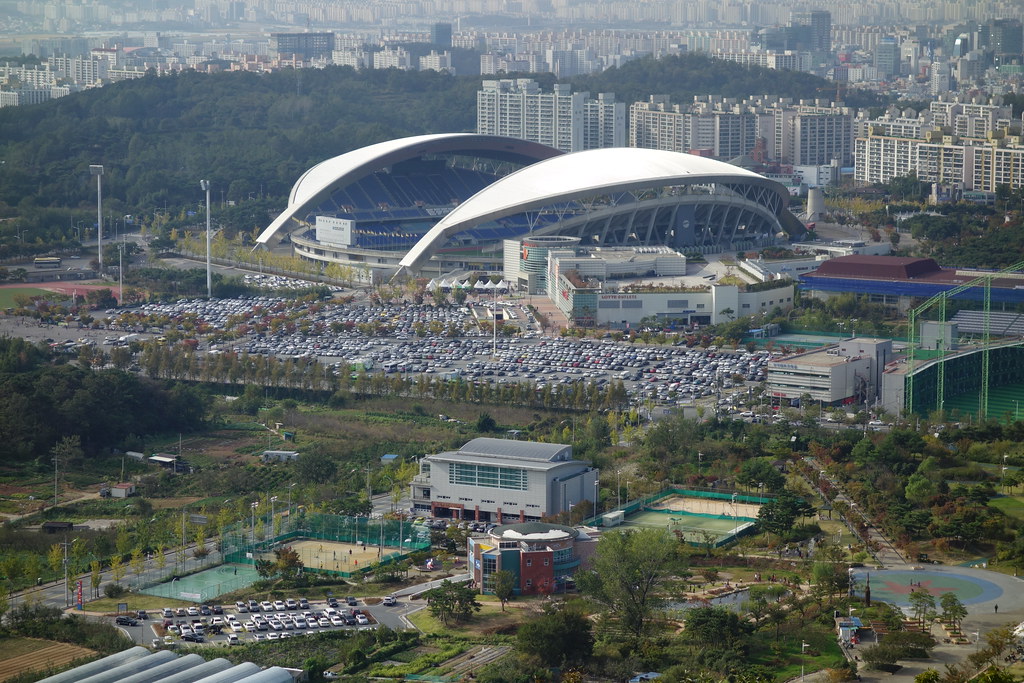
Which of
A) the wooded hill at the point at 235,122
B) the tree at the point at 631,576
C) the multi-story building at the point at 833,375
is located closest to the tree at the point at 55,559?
the tree at the point at 631,576

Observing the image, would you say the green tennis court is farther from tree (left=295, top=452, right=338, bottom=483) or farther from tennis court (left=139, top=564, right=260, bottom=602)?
tennis court (left=139, top=564, right=260, bottom=602)

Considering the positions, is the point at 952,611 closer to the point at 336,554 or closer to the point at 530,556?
the point at 530,556

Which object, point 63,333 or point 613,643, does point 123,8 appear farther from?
point 613,643

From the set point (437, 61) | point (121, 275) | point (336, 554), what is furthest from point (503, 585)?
point (437, 61)

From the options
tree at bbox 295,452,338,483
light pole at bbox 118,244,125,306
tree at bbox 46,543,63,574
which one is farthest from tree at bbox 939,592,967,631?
light pole at bbox 118,244,125,306

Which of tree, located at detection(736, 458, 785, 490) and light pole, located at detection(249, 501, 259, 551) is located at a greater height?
tree, located at detection(736, 458, 785, 490)

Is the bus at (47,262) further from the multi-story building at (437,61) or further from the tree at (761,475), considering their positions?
the multi-story building at (437,61)

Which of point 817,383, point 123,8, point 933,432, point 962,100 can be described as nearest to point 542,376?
point 817,383
